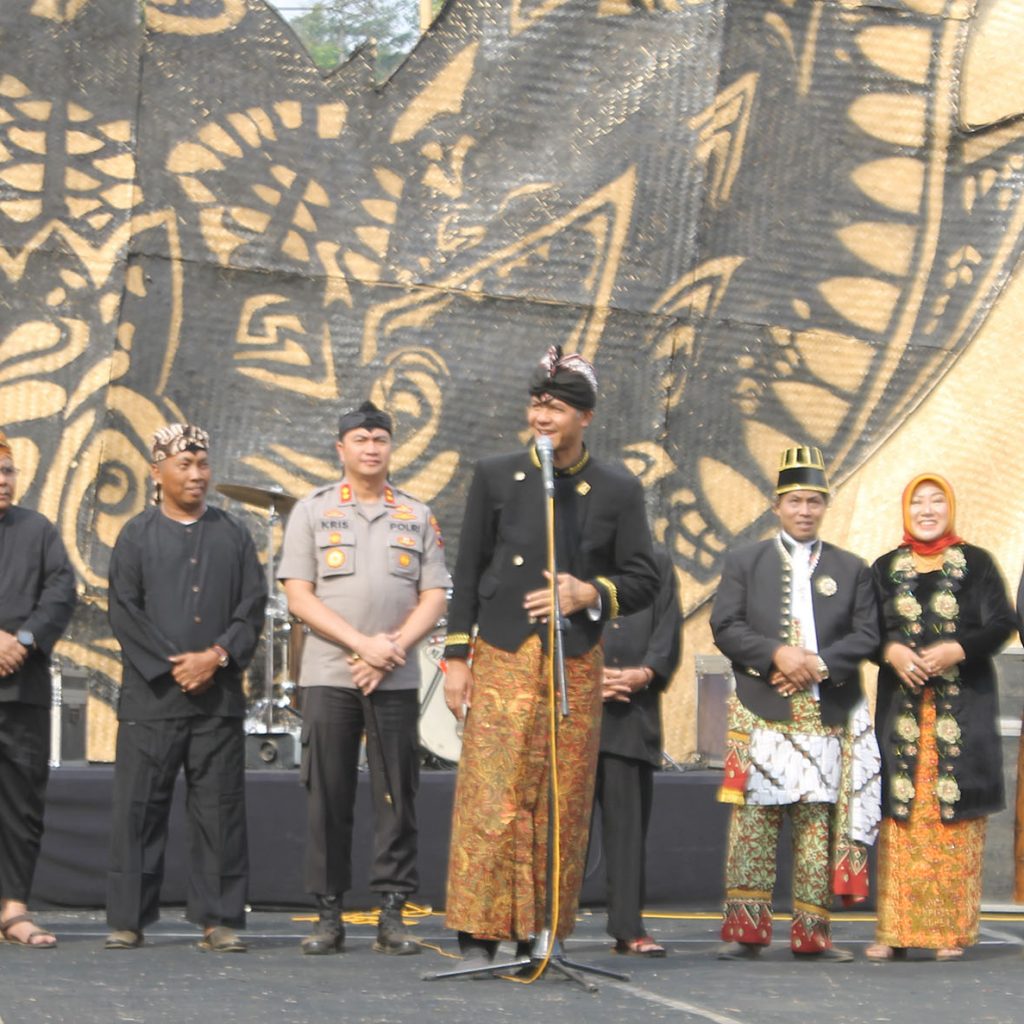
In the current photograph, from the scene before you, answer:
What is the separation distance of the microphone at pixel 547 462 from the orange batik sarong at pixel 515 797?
0.38m

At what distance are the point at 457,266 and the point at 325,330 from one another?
2.09 feet

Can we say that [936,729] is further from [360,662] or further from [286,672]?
[286,672]

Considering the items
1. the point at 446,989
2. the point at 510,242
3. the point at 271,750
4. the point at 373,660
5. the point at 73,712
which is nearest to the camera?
the point at 446,989

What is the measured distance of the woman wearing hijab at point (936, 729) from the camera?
19.9 feet

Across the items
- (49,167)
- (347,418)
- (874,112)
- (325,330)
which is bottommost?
(347,418)

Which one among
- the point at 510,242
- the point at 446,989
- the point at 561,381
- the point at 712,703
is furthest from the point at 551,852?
the point at 510,242

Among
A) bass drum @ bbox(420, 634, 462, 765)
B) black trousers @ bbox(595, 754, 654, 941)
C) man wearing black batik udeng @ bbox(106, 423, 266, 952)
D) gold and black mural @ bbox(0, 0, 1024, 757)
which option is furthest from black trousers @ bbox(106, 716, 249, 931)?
gold and black mural @ bbox(0, 0, 1024, 757)

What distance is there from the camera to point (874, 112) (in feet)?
30.6

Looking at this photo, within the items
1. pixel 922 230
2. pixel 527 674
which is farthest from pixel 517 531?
pixel 922 230

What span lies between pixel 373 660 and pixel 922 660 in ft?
5.32

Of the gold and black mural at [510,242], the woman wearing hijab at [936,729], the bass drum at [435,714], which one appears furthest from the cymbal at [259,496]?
the woman wearing hijab at [936,729]

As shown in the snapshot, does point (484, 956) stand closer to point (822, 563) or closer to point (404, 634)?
point (404, 634)

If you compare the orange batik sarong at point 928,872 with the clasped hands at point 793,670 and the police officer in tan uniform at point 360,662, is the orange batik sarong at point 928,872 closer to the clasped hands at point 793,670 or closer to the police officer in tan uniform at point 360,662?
the clasped hands at point 793,670

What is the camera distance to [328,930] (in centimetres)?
576
